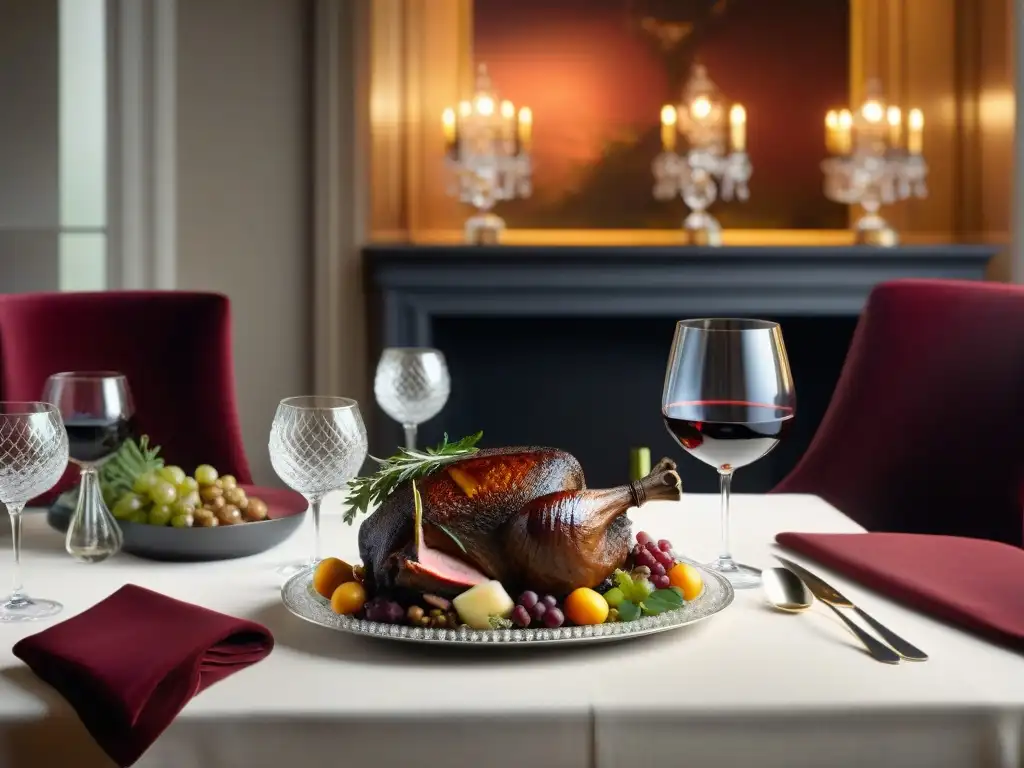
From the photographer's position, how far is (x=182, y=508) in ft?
3.86

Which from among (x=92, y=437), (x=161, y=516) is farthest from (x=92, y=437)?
(x=161, y=516)

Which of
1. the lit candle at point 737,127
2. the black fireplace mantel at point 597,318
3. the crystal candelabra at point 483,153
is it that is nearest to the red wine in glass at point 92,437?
the black fireplace mantel at point 597,318

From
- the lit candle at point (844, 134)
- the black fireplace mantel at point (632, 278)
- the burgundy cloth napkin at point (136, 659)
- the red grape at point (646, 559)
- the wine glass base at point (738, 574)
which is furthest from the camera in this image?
the lit candle at point (844, 134)

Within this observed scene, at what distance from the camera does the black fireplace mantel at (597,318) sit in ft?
11.2

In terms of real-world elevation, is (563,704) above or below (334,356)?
below

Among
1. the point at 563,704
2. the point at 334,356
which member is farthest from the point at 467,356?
the point at 563,704

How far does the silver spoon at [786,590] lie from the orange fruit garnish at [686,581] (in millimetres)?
77

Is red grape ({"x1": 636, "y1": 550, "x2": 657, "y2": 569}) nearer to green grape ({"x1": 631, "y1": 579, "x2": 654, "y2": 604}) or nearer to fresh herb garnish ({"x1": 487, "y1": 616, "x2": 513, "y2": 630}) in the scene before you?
green grape ({"x1": 631, "y1": 579, "x2": 654, "y2": 604})

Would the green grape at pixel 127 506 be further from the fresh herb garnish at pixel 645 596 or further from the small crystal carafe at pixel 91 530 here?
the fresh herb garnish at pixel 645 596

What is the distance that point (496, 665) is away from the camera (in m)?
0.86

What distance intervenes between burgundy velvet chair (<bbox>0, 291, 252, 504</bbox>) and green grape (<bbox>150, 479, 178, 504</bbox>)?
86cm

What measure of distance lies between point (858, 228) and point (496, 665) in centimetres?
301

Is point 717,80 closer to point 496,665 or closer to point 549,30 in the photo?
point 549,30

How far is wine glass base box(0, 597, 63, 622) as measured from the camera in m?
0.97
